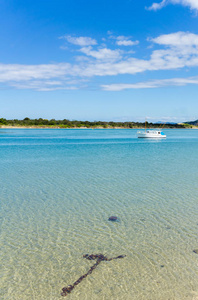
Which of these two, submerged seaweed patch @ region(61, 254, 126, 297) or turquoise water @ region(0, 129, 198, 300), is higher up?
submerged seaweed patch @ region(61, 254, 126, 297)

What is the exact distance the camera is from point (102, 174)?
16.2 meters

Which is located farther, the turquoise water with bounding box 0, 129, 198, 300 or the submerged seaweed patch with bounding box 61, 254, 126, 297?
the turquoise water with bounding box 0, 129, 198, 300

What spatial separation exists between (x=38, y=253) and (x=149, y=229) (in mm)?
3000

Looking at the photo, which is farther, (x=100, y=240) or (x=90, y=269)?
(x=100, y=240)

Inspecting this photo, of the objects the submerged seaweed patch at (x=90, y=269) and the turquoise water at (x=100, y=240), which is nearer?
the submerged seaweed patch at (x=90, y=269)

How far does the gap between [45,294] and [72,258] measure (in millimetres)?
1234

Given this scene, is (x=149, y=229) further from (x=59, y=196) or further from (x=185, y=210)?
(x=59, y=196)

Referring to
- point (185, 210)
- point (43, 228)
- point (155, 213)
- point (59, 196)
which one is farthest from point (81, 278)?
point (59, 196)

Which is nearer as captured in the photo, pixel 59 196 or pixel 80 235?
pixel 80 235

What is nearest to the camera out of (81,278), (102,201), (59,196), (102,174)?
(81,278)

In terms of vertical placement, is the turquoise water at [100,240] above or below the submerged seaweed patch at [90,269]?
below

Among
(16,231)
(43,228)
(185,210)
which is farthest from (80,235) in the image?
(185,210)

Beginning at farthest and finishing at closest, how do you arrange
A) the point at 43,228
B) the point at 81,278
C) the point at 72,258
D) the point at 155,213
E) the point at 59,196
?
the point at 59,196 < the point at 155,213 < the point at 43,228 < the point at 72,258 < the point at 81,278

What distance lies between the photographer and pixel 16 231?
23.2 feet
